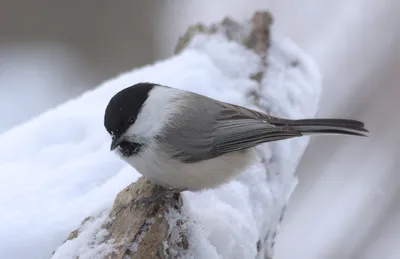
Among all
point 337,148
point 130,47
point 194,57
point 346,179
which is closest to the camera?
point 194,57

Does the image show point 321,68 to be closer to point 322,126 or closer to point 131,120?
point 322,126

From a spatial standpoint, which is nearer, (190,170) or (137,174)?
(190,170)

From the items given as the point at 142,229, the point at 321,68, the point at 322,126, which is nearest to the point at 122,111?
the point at 142,229

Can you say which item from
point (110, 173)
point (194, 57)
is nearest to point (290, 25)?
point (194, 57)

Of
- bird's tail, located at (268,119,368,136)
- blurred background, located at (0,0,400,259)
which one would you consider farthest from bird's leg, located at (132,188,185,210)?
blurred background, located at (0,0,400,259)

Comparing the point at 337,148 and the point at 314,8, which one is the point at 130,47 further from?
the point at 337,148

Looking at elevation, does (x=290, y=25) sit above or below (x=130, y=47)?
above
